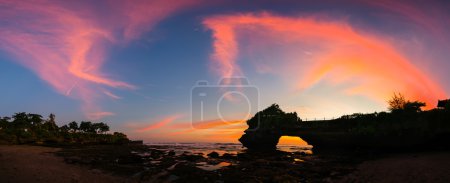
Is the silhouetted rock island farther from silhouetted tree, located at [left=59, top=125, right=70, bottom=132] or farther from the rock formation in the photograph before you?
silhouetted tree, located at [left=59, top=125, right=70, bottom=132]

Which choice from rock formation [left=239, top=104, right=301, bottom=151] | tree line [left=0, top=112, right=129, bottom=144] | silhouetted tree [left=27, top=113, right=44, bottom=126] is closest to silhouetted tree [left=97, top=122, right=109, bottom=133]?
tree line [left=0, top=112, right=129, bottom=144]

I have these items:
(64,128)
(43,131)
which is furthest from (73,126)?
(43,131)

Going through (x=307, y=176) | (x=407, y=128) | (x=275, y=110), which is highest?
(x=275, y=110)

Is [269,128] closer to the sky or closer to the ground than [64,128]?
closer to the ground

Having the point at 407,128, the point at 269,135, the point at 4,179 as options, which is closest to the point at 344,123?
the point at 407,128

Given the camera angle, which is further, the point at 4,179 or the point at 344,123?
the point at 344,123

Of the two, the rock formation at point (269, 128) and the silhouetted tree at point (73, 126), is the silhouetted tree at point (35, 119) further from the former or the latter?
the rock formation at point (269, 128)

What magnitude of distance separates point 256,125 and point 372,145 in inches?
2200

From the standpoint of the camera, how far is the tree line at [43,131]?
75175 mm

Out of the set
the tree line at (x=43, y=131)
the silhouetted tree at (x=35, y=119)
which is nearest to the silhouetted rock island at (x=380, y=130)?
the tree line at (x=43, y=131)

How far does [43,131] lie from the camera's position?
9319 centimetres

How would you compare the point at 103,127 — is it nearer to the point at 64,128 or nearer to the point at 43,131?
the point at 64,128

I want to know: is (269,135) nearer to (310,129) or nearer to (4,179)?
(310,129)

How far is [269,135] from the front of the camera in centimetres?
8469
